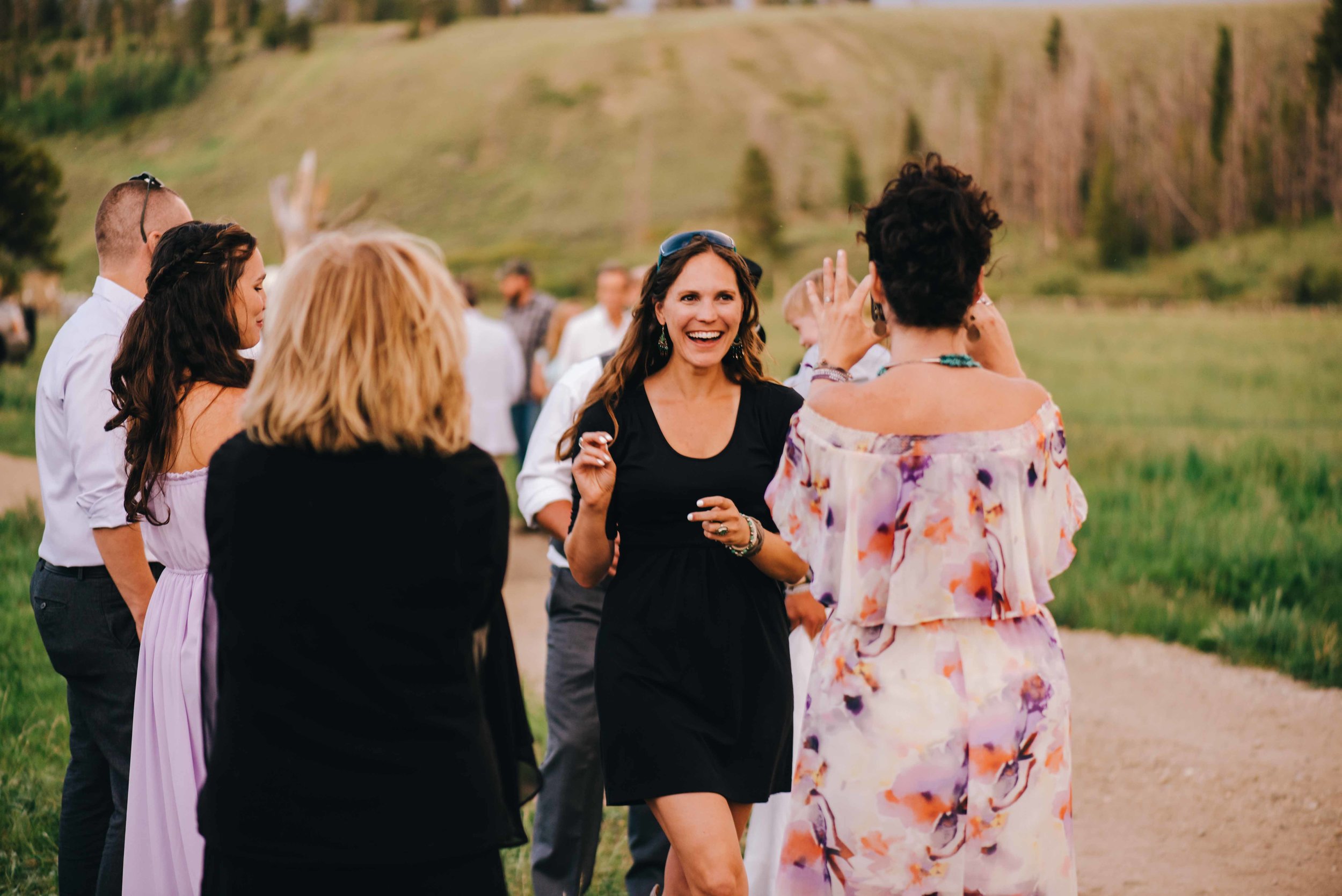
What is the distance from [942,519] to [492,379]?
738cm

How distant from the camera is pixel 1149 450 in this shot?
12172 mm

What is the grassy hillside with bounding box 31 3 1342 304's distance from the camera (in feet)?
64.4

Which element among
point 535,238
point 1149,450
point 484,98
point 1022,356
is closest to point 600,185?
point 535,238

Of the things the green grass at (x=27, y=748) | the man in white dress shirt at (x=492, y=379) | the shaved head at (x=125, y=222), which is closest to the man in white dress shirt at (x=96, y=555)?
the shaved head at (x=125, y=222)

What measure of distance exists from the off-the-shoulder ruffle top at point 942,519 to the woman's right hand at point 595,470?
74cm

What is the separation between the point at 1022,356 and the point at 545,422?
1246 cm

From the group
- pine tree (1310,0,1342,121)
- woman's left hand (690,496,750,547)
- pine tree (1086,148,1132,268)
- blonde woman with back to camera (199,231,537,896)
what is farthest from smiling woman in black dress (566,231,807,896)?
pine tree (1086,148,1132,268)

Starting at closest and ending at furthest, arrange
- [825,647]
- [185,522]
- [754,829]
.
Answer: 1. [825,647]
2. [185,522]
3. [754,829]

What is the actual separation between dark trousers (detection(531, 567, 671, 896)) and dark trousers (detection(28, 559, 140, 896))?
1.32 meters

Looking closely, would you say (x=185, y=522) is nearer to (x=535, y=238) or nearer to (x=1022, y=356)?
(x=1022, y=356)

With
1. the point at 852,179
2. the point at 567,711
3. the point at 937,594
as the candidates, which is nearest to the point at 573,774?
the point at 567,711

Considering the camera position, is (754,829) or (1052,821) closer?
(1052,821)

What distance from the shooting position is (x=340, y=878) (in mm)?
2014

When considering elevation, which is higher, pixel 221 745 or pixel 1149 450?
pixel 221 745
